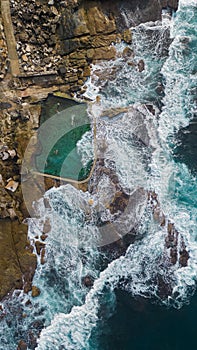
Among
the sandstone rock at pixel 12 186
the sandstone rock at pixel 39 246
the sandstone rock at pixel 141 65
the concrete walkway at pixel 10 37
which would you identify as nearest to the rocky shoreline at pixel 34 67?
the sandstone rock at pixel 12 186

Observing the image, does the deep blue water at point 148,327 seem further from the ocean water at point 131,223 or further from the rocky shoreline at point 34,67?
the rocky shoreline at point 34,67

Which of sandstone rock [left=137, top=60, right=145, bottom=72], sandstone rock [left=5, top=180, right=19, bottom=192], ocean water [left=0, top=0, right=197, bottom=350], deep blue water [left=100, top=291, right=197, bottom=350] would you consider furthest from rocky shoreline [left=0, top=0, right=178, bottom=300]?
deep blue water [left=100, top=291, right=197, bottom=350]

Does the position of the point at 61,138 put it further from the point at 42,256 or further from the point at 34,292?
the point at 34,292

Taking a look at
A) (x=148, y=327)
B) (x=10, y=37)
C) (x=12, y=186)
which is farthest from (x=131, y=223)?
(x=10, y=37)

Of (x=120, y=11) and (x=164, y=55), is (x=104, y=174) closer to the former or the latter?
(x=164, y=55)

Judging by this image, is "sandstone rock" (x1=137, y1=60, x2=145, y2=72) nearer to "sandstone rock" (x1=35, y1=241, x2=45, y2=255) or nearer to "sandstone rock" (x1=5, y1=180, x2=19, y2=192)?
"sandstone rock" (x1=5, y1=180, x2=19, y2=192)

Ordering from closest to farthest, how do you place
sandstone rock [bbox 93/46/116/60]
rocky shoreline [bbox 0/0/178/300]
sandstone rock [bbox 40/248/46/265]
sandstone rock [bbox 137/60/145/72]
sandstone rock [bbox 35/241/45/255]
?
rocky shoreline [bbox 0/0/178/300]
sandstone rock [bbox 35/241/45/255]
sandstone rock [bbox 40/248/46/265]
sandstone rock [bbox 93/46/116/60]
sandstone rock [bbox 137/60/145/72]
